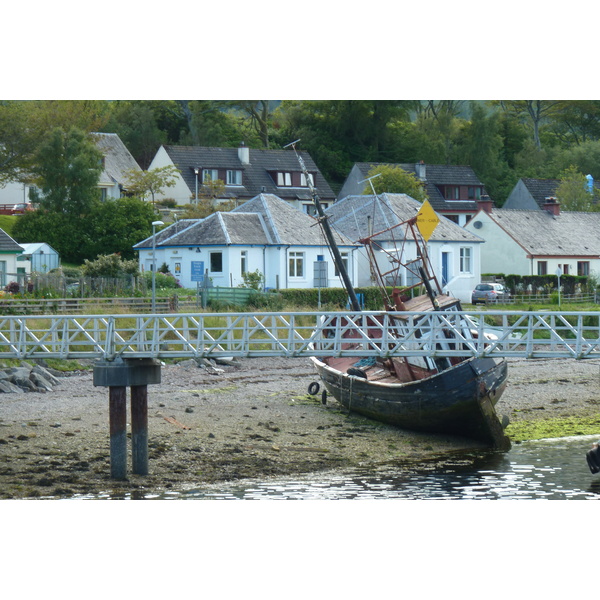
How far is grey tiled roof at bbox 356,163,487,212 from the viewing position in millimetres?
84875

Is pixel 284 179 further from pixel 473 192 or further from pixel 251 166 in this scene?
pixel 473 192

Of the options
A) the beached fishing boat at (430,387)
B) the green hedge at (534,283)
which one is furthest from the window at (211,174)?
the beached fishing boat at (430,387)

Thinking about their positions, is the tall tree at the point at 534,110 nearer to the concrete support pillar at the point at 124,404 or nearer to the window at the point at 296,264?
the window at the point at 296,264

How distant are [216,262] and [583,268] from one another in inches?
1059

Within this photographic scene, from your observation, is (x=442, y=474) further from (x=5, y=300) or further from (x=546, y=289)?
(x=546, y=289)

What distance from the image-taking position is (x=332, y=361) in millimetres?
38312

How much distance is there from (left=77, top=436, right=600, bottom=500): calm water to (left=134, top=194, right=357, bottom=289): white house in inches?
1208

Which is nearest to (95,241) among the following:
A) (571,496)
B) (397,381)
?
(397,381)

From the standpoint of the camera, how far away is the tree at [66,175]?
206 ft

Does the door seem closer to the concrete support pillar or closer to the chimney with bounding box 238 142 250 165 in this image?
the chimney with bounding box 238 142 250 165

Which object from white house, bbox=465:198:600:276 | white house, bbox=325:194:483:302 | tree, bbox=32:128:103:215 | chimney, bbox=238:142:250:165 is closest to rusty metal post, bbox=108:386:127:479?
white house, bbox=325:194:483:302

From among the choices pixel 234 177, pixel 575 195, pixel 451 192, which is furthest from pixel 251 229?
pixel 575 195

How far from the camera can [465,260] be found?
66.6 meters

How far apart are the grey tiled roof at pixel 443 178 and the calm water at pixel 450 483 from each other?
58.7m
